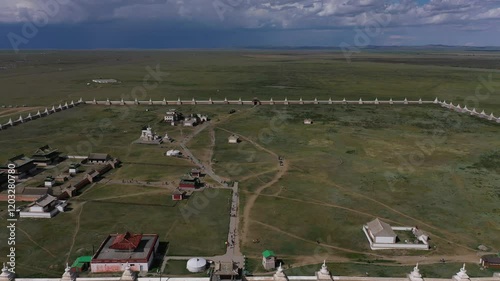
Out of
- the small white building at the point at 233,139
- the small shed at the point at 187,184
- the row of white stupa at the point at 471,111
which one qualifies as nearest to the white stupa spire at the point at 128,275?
the small shed at the point at 187,184

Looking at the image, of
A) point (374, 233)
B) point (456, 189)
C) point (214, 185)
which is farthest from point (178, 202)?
point (456, 189)

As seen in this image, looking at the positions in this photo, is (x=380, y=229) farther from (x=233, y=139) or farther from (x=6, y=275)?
(x=233, y=139)

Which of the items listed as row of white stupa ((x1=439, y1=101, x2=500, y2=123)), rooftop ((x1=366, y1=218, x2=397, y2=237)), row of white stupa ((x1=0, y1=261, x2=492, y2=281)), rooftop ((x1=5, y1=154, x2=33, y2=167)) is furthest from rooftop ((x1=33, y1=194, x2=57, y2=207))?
row of white stupa ((x1=439, y1=101, x2=500, y2=123))

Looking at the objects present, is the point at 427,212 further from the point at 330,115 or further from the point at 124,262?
the point at 330,115

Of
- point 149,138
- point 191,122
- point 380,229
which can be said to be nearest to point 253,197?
point 380,229

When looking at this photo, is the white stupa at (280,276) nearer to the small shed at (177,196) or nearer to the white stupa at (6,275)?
the small shed at (177,196)

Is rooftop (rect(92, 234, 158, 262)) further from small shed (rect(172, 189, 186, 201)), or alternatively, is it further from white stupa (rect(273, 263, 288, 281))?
small shed (rect(172, 189, 186, 201))
